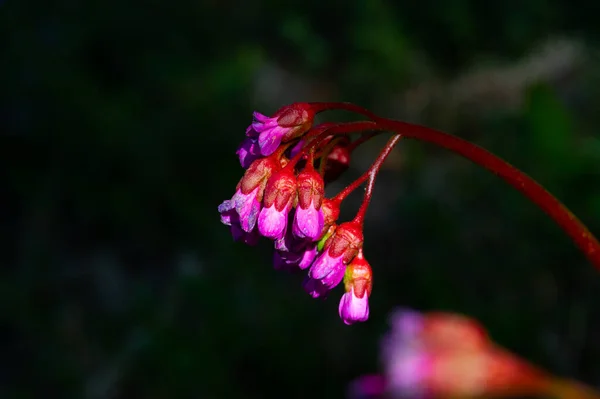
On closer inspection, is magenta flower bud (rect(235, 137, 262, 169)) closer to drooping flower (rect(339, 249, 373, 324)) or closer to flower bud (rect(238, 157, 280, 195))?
flower bud (rect(238, 157, 280, 195))

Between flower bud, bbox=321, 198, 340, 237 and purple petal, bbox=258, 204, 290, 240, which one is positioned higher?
flower bud, bbox=321, 198, 340, 237

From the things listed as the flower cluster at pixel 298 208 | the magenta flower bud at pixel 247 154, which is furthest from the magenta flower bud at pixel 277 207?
the magenta flower bud at pixel 247 154

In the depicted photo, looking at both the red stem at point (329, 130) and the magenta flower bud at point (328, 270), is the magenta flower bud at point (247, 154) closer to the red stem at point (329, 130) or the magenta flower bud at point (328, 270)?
the red stem at point (329, 130)

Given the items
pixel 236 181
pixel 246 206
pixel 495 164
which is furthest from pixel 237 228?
pixel 236 181

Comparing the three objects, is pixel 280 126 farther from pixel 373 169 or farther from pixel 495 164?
pixel 495 164

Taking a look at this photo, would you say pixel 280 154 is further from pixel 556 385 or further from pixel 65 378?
pixel 65 378

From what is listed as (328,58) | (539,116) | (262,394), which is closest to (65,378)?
(262,394)

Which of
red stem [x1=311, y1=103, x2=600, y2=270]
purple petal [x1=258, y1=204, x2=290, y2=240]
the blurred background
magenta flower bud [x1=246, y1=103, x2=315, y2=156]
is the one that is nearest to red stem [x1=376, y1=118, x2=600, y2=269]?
red stem [x1=311, y1=103, x2=600, y2=270]
